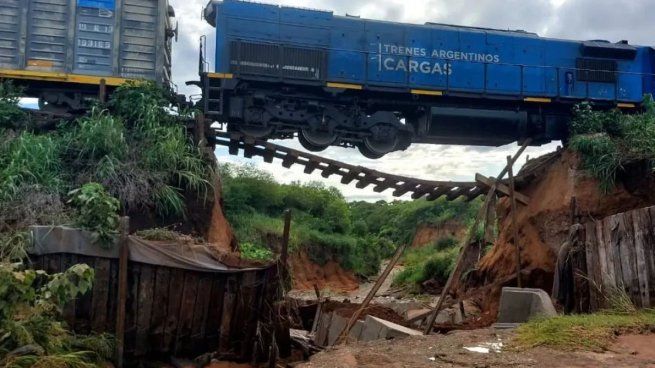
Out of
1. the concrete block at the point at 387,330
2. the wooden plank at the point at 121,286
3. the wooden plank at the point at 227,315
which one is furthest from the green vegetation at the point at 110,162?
the concrete block at the point at 387,330

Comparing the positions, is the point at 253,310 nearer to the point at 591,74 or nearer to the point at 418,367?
the point at 418,367

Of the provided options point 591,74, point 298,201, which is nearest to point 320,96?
point 591,74

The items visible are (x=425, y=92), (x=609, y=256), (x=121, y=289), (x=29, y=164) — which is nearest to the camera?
(x=121, y=289)

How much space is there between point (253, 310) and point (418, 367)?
486 cm

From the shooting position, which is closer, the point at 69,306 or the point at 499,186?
the point at 69,306

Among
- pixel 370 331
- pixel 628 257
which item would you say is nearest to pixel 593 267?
pixel 628 257

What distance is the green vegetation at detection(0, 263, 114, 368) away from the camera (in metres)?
6.70

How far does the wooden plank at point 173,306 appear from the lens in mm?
9789

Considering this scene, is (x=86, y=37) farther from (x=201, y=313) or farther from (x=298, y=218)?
(x=298, y=218)

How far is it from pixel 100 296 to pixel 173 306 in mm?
1112

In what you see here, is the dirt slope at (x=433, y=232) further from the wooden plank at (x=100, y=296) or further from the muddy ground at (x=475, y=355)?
the muddy ground at (x=475, y=355)

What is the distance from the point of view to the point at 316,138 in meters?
15.0

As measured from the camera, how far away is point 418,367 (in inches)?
256

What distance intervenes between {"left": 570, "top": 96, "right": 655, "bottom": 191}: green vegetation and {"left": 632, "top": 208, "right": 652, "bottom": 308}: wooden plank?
5.20 meters
